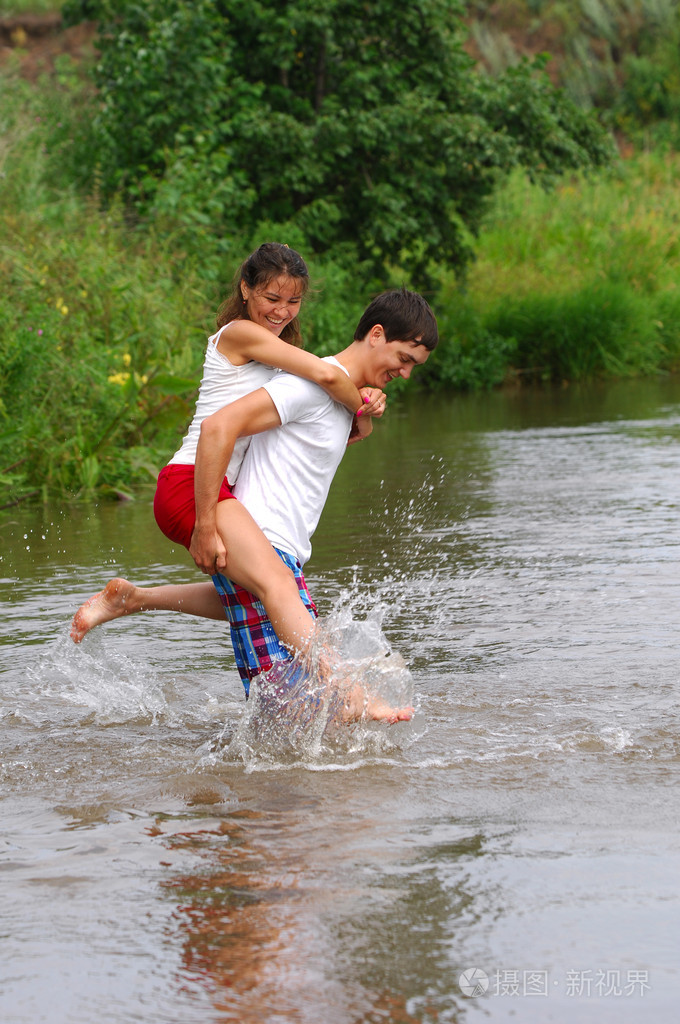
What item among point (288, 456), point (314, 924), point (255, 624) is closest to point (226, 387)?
point (288, 456)

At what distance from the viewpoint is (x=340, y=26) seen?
691 inches

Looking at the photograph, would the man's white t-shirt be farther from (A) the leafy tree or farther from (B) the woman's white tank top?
(A) the leafy tree

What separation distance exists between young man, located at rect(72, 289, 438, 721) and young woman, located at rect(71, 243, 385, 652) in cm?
5

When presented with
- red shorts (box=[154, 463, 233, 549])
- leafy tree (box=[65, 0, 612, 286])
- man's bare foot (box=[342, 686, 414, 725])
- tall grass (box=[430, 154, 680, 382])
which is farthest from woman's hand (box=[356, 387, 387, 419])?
tall grass (box=[430, 154, 680, 382])

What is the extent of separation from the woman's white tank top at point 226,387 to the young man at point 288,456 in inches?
1.6

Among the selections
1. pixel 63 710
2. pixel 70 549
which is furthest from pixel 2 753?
pixel 70 549

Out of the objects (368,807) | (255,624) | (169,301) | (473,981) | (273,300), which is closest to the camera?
(473,981)

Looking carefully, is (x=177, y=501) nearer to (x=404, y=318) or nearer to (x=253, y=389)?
(x=253, y=389)

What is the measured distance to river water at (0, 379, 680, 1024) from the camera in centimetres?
255

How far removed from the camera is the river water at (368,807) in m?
2.55

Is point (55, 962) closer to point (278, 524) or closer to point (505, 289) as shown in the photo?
point (278, 524)

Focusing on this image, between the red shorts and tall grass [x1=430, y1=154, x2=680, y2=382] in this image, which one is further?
tall grass [x1=430, y1=154, x2=680, y2=382]

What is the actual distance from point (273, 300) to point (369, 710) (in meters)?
1.34

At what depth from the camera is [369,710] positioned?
154 inches
